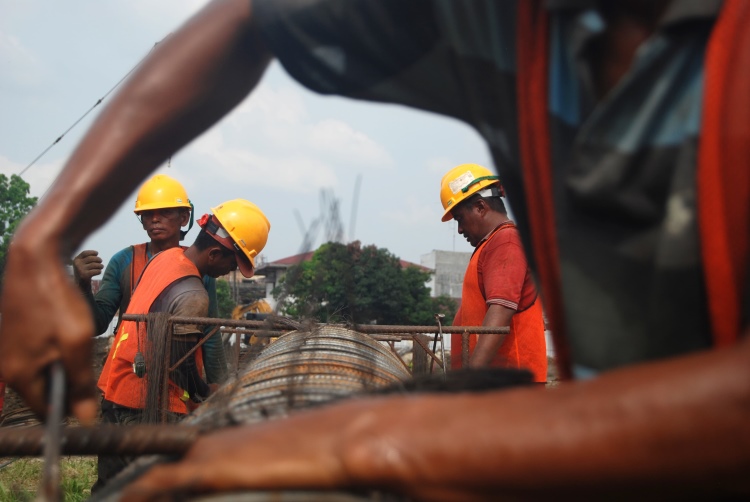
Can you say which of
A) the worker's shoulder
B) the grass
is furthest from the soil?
the worker's shoulder

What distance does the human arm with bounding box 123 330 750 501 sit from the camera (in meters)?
0.66

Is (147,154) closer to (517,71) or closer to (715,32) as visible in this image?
(517,71)

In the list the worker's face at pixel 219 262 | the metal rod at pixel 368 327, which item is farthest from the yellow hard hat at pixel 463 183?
the worker's face at pixel 219 262

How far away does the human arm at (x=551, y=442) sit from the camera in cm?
66

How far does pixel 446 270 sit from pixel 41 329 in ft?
157

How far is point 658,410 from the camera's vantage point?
671 millimetres

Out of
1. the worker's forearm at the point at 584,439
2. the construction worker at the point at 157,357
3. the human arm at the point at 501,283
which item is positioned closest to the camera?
the worker's forearm at the point at 584,439

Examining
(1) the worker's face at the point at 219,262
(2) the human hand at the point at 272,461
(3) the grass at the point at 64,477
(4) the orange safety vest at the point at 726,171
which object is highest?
(4) the orange safety vest at the point at 726,171

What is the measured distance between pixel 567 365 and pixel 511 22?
56cm

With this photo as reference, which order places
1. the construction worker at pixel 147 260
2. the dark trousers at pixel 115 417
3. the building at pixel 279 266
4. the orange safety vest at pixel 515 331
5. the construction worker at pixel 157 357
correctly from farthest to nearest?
the construction worker at pixel 147 260
the orange safety vest at pixel 515 331
the construction worker at pixel 157 357
the dark trousers at pixel 115 417
the building at pixel 279 266

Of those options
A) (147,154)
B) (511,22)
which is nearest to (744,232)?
(511,22)

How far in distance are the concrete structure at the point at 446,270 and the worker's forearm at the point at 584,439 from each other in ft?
153

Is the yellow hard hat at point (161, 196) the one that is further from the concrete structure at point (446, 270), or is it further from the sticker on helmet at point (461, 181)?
the concrete structure at point (446, 270)

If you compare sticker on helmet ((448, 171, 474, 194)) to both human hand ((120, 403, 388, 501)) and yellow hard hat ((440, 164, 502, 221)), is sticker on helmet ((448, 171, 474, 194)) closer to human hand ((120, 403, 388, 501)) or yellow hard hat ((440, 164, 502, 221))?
yellow hard hat ((440, 164, 502, 221))
